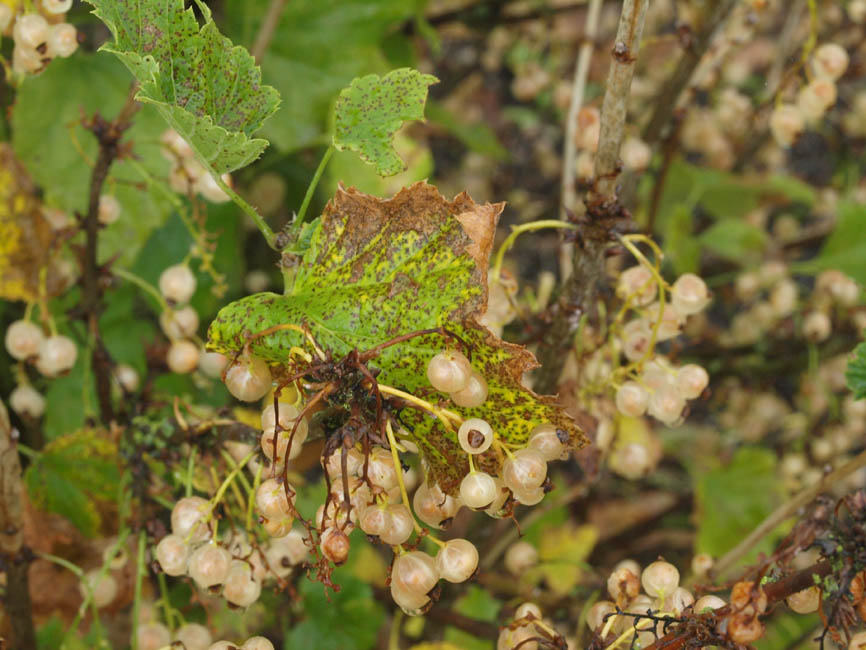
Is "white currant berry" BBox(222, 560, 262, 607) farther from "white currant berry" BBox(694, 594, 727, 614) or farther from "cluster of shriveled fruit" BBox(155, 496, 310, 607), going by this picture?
"white currant berry" BBox(694, 594, 727, 614)

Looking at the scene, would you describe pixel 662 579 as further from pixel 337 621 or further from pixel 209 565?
pixel 337 621

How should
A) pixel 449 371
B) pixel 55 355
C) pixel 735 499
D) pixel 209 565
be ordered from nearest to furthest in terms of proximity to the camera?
pixel 449 371 → pixel 209 565 → pixel 55 355 → pixel 735 499

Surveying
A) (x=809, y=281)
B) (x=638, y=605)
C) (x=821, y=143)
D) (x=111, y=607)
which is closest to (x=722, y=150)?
(x=809, y=281)

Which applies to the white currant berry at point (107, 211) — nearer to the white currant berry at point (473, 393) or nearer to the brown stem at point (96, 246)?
the brown stem at point (96, 246)

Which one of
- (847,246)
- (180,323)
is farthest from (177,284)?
(847,246)

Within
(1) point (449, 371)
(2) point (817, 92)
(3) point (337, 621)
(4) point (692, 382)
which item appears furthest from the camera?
(3) point (337, 621)

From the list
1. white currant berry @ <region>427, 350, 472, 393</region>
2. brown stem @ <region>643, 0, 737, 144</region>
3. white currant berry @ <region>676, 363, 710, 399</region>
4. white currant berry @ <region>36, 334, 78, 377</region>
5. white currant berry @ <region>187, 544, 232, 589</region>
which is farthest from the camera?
brown stem @ <region>643, 0, 737, 144</region>

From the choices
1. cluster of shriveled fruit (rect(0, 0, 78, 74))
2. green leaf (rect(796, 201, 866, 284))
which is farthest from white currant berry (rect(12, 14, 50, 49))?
green leaf (rect(796, 201, 866, 284))
